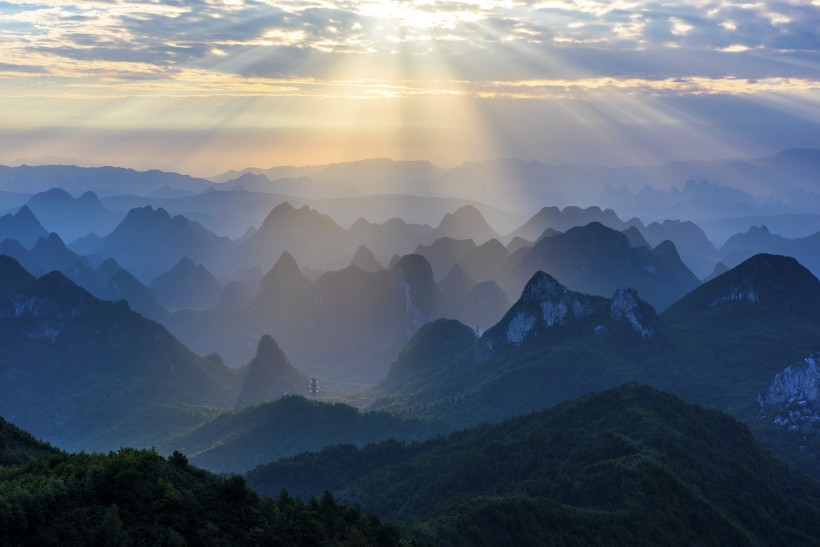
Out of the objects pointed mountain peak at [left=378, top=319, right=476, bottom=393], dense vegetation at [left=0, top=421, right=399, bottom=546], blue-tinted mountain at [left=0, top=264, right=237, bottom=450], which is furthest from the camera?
pointed mountain peak at [left=378, top=319, right=476, bottom=393]

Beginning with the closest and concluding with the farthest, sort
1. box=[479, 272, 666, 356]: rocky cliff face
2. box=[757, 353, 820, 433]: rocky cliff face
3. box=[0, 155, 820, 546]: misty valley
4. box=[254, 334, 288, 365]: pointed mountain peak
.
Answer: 1. box=[0, 155, 820, 546]: misty valley
2. box=[757, 353, 820, 433]: rocky cliff face
3. box=[479, 272, 666, 356]: rocky cliff face
4. box=[254, 334, 288, 365]: pointed mountain peak

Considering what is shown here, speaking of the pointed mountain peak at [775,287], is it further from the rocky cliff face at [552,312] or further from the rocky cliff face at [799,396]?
the rocky cliff face at [799,396]

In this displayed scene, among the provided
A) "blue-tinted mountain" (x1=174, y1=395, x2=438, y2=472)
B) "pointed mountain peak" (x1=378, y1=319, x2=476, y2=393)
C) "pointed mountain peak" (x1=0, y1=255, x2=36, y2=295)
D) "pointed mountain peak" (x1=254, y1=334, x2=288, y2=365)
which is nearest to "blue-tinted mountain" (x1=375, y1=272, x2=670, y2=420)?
"pointed mountain peak" (x1=378, y1=319, x2=476, y2=393)

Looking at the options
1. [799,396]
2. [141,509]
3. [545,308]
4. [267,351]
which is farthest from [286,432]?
[141,509]

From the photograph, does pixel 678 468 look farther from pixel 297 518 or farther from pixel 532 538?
pixel 297 518

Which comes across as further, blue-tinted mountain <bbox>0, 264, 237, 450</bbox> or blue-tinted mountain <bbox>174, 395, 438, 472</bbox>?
blue-tinted mountain <bbox>0, 264, 237, 450</bbox>

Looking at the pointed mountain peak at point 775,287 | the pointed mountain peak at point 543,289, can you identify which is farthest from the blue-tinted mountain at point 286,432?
the pointed mountain peak at point 775,287

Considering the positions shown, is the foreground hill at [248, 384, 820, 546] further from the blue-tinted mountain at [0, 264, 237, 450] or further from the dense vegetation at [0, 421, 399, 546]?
the blue-tinted mountain at [0, 264, 237, 450]
